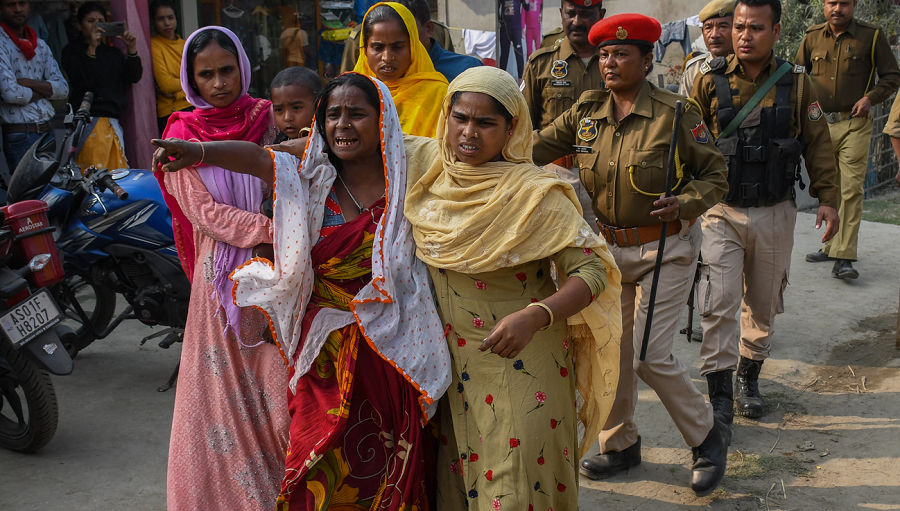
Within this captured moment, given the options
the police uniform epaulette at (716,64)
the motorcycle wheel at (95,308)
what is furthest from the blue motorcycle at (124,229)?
the police uniform epaulette at (716,64)

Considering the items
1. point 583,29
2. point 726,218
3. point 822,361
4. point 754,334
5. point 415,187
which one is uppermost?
point 583,29

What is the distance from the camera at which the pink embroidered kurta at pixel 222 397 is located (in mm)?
2957

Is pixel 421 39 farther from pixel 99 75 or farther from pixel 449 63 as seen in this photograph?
pixel 99 75

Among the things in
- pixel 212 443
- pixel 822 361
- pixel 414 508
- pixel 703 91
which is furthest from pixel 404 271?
pixel 822 361

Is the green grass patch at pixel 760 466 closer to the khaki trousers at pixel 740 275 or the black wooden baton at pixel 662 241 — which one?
the khaki trousers at pixel 740 275

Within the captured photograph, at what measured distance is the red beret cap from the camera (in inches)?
131

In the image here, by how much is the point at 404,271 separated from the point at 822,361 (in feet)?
12.0

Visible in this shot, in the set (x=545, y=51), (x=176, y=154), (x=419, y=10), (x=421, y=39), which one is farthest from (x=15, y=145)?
(x=176, y=154)

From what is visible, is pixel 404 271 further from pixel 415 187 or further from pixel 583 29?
pixel 583 29

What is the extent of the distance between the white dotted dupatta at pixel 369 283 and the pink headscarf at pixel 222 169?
41cm

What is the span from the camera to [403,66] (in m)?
3.92

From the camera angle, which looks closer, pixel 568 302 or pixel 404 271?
pixel 568 302

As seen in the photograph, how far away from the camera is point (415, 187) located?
2.64m

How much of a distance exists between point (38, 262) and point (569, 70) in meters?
3.08
